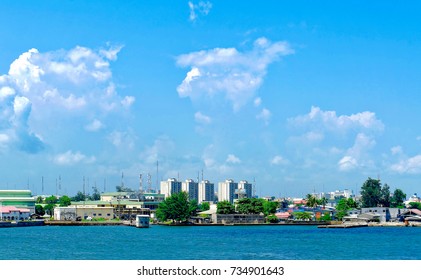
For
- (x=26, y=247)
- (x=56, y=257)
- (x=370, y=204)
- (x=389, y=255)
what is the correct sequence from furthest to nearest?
1. (x=370, y=204)
2. (x=26, y=247)
3. (x=389, y=255)
4. (x=56, y=257)

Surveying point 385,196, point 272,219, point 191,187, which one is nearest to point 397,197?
point 385,196

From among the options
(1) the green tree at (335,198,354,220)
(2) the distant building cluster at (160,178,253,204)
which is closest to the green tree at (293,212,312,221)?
(1) the green tree at (335,198,354,220)

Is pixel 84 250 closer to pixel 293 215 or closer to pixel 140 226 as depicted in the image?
pixel 140 226

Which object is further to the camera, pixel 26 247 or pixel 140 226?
pixel 140 226

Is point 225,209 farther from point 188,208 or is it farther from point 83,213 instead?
point 83,213

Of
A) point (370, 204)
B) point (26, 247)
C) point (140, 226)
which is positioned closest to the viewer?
point (26, 247)

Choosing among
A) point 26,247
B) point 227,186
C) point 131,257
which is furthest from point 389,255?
point 227,186
